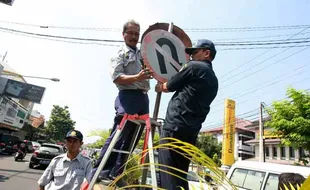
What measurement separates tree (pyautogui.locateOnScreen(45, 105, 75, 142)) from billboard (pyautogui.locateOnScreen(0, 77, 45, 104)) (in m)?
20.4

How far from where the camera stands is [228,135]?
90.1ft

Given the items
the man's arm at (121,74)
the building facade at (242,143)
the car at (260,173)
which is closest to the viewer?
the man's arm at (121,74)

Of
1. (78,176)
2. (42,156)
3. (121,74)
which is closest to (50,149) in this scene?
(42,156)

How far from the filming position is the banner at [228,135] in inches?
1058

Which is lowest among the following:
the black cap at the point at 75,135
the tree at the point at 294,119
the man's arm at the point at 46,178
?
the man's arm at the point at 46,178

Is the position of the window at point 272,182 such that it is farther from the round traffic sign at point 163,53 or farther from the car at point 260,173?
the round traffic sign at point 163,53

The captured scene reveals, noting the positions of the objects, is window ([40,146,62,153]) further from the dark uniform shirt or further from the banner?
the banner

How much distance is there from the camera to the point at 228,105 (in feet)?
93.8

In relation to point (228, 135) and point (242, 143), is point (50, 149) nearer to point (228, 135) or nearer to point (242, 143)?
point (228, 135)

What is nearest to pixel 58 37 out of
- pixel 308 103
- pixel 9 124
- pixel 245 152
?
pixel 308 103

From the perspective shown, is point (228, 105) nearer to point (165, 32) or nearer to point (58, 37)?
point (58, 37)

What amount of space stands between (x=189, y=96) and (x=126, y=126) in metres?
0.63

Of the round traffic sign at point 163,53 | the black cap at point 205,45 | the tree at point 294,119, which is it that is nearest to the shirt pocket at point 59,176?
the round traffic sign at point 163,53

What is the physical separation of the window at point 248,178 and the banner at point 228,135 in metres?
20.0
